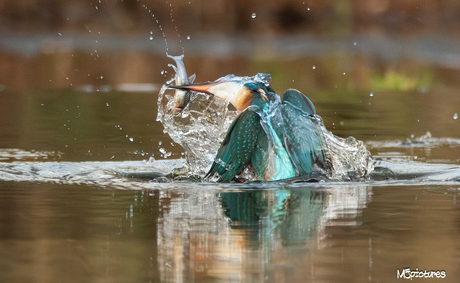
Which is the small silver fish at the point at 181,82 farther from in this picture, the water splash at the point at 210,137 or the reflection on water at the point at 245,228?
the reflection on water at the point at 245,228

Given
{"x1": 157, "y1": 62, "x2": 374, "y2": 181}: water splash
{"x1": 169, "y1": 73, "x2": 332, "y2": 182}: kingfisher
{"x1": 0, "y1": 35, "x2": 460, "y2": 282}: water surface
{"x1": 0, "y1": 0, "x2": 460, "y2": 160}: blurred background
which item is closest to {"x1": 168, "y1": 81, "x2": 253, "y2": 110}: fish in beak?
{"x1": 169, "y1": 73, "x2": 332, "y2": 182}: kingfisher

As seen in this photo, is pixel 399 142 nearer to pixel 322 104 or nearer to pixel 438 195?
pixel 438 195

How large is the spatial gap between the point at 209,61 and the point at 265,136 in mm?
14551

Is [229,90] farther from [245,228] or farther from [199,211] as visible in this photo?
[245,228]

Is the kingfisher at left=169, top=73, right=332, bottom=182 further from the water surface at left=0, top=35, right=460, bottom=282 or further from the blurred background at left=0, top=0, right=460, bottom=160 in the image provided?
the blurred background at left=0, top=0, right=460, bottom=160

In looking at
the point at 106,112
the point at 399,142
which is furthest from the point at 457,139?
the point at 106,112

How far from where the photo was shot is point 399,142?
9492 mm

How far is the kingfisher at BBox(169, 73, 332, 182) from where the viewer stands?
6.50 meters

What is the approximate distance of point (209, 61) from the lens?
68.9 ft

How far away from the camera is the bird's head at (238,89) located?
21.8 feet

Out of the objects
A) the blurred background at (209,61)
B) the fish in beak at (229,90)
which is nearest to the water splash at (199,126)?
the fish in beak at (229,90)

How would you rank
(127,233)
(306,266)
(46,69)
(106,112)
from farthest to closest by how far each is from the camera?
(46,69) → (106,112) → (127,233) → (306,266)

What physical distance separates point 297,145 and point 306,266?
2.35m

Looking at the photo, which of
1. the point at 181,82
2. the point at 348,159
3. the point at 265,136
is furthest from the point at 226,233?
the point at 348,159
